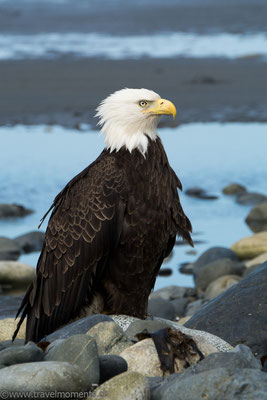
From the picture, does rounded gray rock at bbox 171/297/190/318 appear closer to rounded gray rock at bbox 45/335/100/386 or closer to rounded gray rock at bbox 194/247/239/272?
rounded gray rock at bbox 194/247/239/272

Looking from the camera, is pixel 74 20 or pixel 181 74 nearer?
pixel 181 74

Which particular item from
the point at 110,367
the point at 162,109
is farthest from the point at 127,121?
the point at 110,367

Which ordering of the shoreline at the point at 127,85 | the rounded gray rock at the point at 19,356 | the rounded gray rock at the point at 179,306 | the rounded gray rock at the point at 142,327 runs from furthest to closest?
the shoreline at the point at 127,85
the rounded gray rock at the point at 179,306
the rounded gray rock at the point at 142,327
the rounded gray rock at the point at 19,356

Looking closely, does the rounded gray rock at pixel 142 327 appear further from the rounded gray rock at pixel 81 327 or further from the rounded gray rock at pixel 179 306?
the rounded gray rock at pixel 179 306

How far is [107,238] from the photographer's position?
5648 millimetres

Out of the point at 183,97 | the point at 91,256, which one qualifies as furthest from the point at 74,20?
the point at 91,256

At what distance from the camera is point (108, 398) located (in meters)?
3.81

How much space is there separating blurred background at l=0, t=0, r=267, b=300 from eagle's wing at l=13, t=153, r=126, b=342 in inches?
128

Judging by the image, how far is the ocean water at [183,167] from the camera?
10.4 m

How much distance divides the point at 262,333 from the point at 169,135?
9.64 m

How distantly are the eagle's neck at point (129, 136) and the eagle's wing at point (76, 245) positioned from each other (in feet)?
0.38

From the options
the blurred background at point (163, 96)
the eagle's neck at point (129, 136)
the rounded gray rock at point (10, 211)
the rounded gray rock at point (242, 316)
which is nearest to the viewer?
the rounded gray rock at point (242, 316)

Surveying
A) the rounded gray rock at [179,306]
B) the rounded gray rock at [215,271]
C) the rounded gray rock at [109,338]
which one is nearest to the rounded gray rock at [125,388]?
the rounded gray rock at [109,338]

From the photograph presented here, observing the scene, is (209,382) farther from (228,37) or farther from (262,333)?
(228,37)
